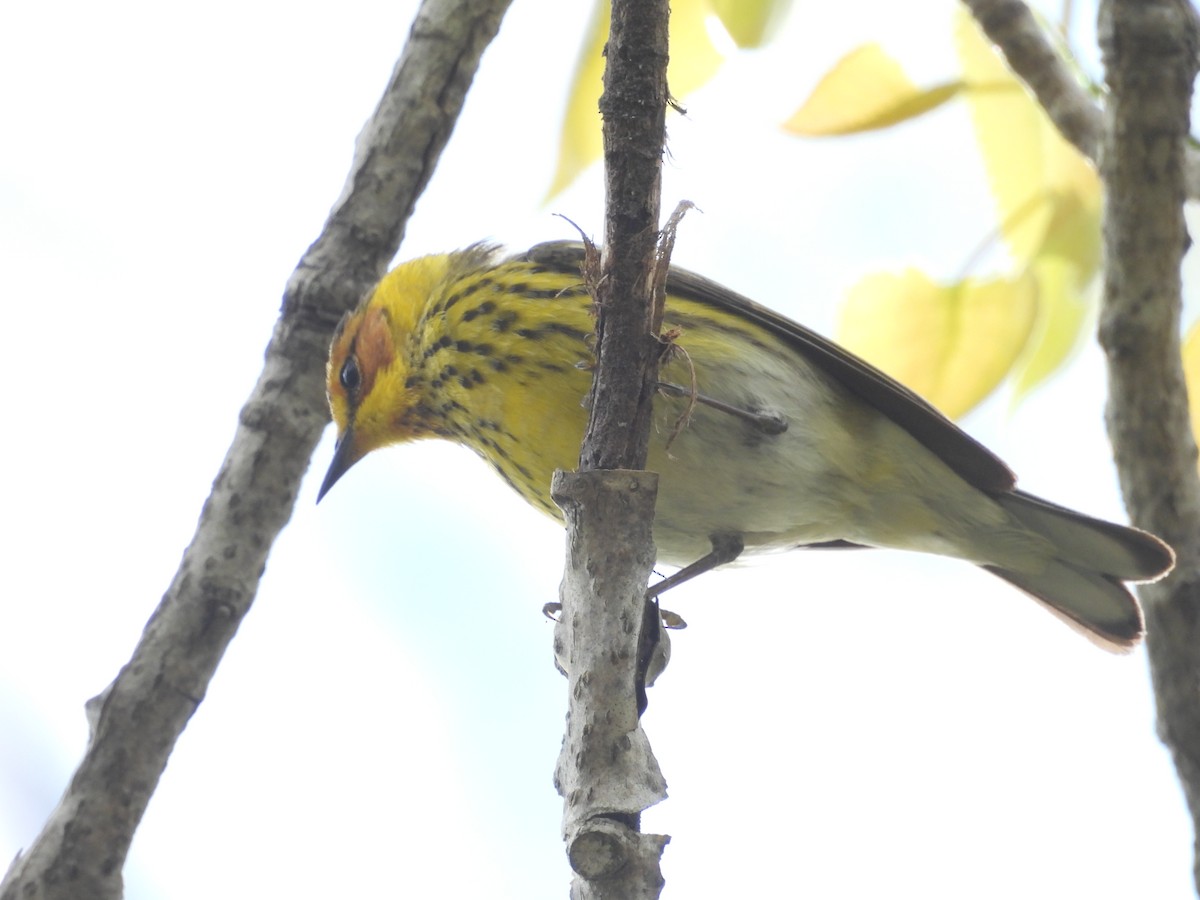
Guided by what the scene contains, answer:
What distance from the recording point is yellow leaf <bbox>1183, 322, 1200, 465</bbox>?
142 inches

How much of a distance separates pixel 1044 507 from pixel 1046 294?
667 mm

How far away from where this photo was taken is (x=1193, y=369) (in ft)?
12.0

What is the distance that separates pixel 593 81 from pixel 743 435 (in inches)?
41.5

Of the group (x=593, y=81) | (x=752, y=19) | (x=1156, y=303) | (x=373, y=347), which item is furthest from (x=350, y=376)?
(x=1156, y=303)

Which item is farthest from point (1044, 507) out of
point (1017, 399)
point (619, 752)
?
point (619, 752)

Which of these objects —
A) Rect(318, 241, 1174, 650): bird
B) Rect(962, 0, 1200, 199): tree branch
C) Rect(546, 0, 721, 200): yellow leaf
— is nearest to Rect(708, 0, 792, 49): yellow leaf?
Rect(546, 0, 721, 200): yellow leaf

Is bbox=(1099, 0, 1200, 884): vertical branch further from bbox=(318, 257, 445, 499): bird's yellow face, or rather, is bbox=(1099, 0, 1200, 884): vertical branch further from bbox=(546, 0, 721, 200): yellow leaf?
bbox=(318, 257, 445, 499): bird's yellow face

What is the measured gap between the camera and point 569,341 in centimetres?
367

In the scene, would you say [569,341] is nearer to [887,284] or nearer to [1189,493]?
[887,284]

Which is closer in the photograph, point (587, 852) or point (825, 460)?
point (587, 852)

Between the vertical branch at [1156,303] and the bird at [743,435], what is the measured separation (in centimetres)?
17

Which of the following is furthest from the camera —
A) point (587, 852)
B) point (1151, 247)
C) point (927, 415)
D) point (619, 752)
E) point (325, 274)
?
point (927, 415)

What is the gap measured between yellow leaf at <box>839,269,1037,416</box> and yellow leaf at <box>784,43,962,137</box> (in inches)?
17.3

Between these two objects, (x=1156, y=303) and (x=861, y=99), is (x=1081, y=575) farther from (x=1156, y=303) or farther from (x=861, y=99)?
(x=861, y=99)
